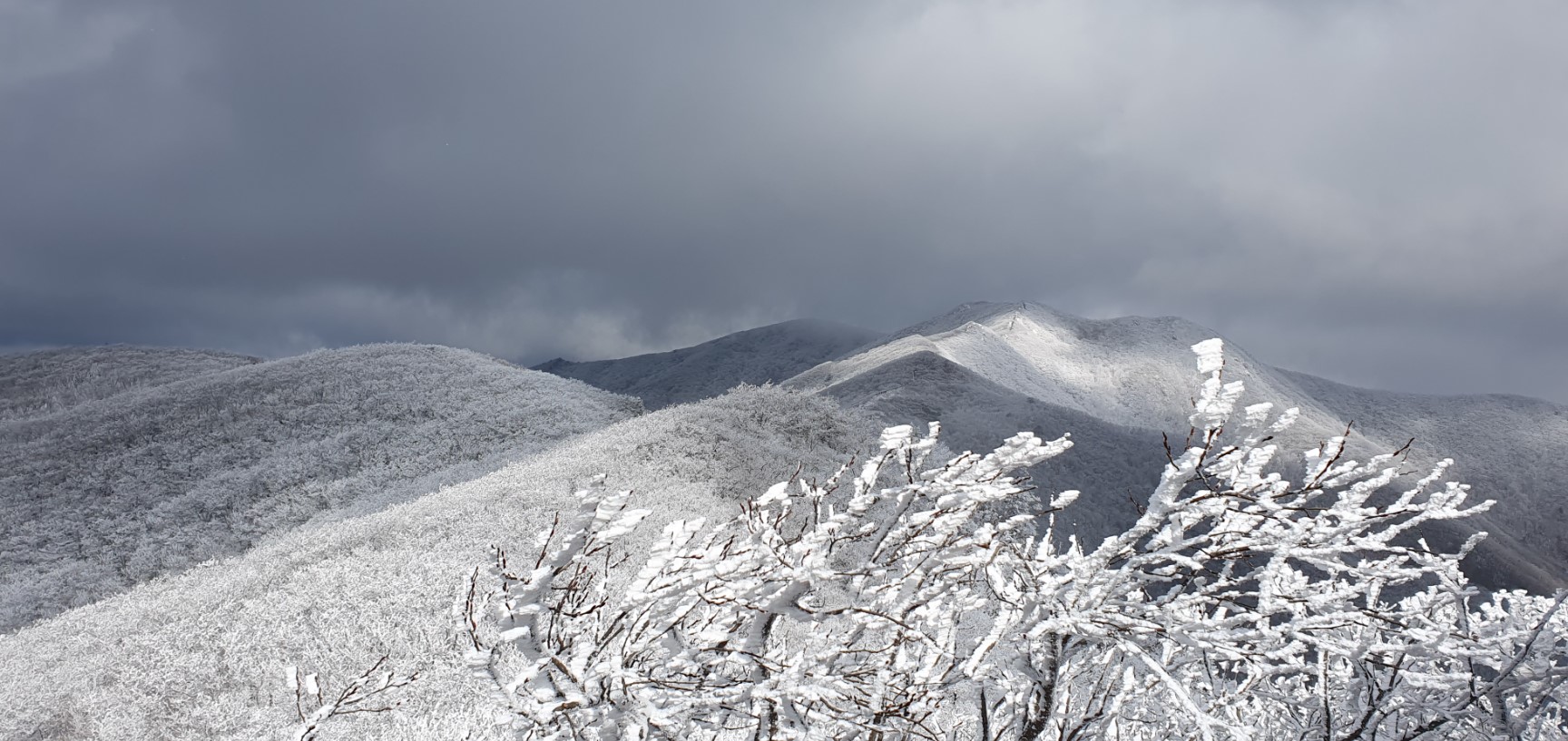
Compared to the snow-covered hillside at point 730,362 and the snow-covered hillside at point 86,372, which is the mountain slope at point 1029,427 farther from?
the snow-covered hillside at point 730,362

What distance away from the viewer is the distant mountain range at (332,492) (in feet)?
31.2

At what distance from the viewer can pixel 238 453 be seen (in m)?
23.8

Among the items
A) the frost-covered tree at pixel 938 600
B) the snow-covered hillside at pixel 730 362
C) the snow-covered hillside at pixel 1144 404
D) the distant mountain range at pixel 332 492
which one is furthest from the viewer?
the snow-covered hillside at pixel 730 362

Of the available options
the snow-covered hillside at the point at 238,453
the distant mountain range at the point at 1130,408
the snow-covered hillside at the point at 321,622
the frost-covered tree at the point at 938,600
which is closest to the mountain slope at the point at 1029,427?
the distant mountain range at the point at 1130,408

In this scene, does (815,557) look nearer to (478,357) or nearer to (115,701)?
(115,701)

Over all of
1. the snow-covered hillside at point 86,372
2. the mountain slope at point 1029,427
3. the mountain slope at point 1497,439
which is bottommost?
the mountain slope at point 1497,439

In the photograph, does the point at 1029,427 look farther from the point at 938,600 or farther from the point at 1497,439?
the point at 1497,439

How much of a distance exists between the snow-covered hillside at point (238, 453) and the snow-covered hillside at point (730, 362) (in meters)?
66.0

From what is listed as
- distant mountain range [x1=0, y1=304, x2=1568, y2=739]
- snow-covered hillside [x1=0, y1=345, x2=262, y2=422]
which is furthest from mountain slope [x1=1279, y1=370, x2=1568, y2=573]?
snow-covered hillside [x1=0, y1=345, x2=262, y2=422]

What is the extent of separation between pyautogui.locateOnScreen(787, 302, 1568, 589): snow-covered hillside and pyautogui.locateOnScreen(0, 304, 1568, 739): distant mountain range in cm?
38

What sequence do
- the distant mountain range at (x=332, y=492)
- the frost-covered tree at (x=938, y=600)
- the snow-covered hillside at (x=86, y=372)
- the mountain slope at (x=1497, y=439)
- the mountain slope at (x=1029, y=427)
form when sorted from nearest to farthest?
1. the frost-covered tree at (x=938, y=600)
2. the distant mountain range at (x=332, y=492)
3. the mountain slope at (x=1029, y=427)
4. the snow-covered hillside at (x=86, y=372)
5. the mountain slope at (x=1497, y=439)

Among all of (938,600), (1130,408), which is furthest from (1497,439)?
(938,600)

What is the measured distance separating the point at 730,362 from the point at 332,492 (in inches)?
3908

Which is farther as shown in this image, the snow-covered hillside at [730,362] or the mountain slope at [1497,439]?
the snow-covered hillside at [730,362]
